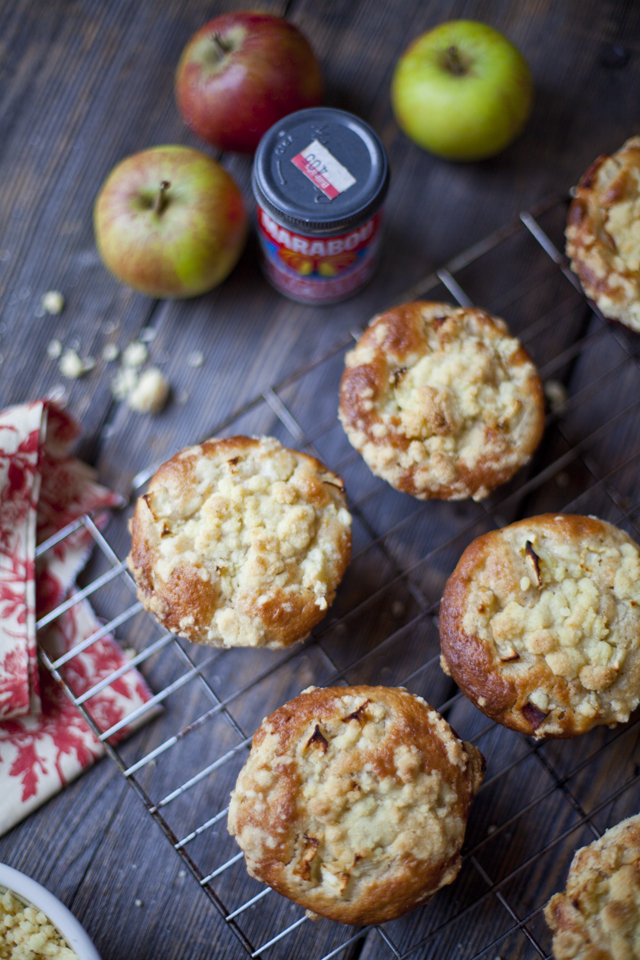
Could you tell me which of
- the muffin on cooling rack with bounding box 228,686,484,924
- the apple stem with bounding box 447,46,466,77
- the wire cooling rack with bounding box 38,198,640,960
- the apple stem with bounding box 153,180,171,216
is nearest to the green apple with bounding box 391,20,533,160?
the apple stem with bounding box 447,46,466,77

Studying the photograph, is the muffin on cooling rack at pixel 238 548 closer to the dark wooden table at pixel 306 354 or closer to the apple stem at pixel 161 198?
the dark wooden table at pixel 306 354

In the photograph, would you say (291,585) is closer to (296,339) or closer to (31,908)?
(296,339)

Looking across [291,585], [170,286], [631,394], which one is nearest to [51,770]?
[291,585]

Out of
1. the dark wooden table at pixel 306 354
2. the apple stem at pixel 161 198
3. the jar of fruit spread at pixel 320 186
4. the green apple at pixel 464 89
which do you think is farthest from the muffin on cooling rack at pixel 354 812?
the green apple at pixel 464 89

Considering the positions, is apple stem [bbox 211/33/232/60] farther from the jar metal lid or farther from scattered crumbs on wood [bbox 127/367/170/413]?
scattered crumbs on wood [bbox 127/367/170/413]

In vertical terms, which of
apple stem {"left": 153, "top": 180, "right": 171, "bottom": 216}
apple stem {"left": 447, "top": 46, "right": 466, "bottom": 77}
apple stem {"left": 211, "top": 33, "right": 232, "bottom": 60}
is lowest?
apple stem {"left": 153, "top": 180, "right": 171, "bottom": 216}

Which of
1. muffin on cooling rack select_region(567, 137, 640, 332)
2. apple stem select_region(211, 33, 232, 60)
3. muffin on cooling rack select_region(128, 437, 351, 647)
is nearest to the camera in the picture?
muffin on cooling rack select_region(128, 437, 351, 647)

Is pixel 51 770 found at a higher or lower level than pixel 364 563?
lower

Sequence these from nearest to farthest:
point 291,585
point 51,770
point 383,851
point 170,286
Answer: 1. point 383,851
2. point 291,585
3. point 51,770
4. point 170,286
